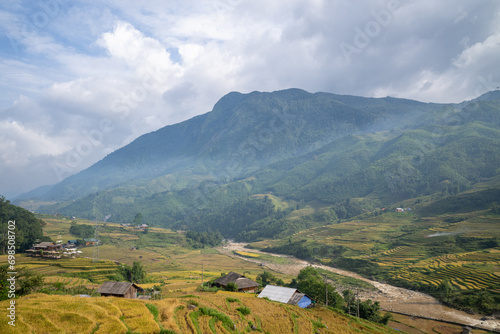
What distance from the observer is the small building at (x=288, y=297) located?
97.5ft

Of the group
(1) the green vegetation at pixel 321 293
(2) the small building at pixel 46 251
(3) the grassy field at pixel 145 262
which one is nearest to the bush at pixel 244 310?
(1) the green vegetation at pixel 321 293

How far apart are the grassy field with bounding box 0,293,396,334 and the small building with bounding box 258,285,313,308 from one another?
2.63 metres

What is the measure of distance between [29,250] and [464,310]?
281 ft

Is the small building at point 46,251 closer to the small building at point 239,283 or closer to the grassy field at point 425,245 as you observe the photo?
the small building at point 239,283

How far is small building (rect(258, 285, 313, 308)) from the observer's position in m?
29.7

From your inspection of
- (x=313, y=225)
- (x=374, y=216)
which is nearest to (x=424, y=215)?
(x=374, y=216)

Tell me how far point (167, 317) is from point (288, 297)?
16699 mm

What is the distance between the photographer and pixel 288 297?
30.3 meters

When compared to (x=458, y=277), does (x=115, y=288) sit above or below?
above

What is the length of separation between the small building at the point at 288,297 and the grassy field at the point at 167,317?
2.63 metres

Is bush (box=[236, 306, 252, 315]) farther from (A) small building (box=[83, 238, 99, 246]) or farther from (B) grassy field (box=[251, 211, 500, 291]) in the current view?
(A) small building (box=[83, 238, 99, 246])

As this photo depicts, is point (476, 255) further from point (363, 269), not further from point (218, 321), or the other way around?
point (218, 321)

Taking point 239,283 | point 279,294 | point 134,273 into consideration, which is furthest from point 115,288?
point 134,273

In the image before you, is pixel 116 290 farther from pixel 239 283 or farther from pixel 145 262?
pixel 145 262
